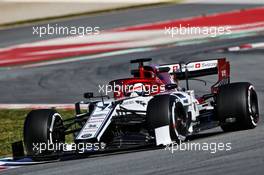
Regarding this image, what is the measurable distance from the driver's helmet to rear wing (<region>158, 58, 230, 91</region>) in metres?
1.21

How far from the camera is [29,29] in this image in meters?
34.5

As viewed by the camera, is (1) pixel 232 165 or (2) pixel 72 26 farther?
(2) pixel 72 26

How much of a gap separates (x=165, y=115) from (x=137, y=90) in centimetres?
168

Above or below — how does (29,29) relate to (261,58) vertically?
above

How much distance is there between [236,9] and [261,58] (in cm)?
1124

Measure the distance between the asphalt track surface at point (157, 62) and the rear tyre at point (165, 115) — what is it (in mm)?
365

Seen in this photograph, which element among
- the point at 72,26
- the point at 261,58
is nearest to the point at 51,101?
the point at 261,58

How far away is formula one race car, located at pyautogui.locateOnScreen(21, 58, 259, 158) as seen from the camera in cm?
1206

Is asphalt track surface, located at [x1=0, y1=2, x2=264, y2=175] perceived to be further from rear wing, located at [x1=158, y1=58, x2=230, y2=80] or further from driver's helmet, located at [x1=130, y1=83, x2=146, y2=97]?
driver's helmet, located at [x1=130, y1=83, x2=146, y2=97]

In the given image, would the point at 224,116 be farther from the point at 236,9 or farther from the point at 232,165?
the point at 236,9

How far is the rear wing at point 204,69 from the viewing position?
14766 mm

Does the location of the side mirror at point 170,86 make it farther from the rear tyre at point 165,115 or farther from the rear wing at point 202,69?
the rear wing at point 202,69

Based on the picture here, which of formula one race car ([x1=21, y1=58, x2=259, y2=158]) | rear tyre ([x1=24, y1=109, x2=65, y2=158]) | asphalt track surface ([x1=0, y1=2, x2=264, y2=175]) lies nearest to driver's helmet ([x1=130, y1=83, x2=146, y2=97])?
formula one race car ([x1=21, y1=58, x2=259, y2=158])

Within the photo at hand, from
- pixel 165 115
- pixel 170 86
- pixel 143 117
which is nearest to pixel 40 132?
pixel 143 117
